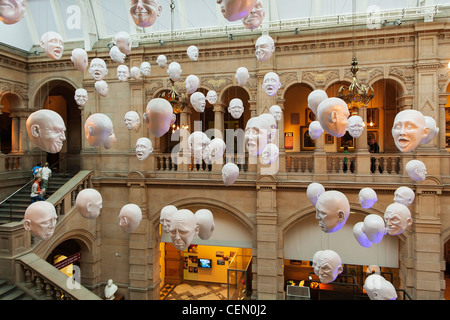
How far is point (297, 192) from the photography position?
9727 millimetres

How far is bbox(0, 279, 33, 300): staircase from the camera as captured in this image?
694cm

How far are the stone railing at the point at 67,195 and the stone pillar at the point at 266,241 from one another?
20.0ft

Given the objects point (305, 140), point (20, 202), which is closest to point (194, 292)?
point (20, 202)

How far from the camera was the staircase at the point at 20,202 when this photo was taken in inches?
371

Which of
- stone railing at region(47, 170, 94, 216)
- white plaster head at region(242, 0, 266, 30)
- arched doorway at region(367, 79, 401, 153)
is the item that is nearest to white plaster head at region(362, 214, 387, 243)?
white plaster head at region(242, 0, 266, 30)

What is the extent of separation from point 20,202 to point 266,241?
8351 mm

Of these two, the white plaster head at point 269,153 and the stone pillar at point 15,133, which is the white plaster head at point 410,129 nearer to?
the white plaster head at point 269,153

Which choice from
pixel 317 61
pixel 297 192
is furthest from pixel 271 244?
pixel 317 61

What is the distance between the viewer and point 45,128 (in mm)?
3527

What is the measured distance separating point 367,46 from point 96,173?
33.4 feet

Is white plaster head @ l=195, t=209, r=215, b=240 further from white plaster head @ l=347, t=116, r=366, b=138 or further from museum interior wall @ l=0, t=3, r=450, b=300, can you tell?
museum interior wall @ l=0, t=3, r=450, b=300

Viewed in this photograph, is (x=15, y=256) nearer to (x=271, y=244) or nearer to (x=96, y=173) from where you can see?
(x=96, y=173)

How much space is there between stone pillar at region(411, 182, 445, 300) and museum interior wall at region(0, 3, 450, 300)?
29 millimetres

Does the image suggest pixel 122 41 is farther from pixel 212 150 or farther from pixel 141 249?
pixel 141 249
